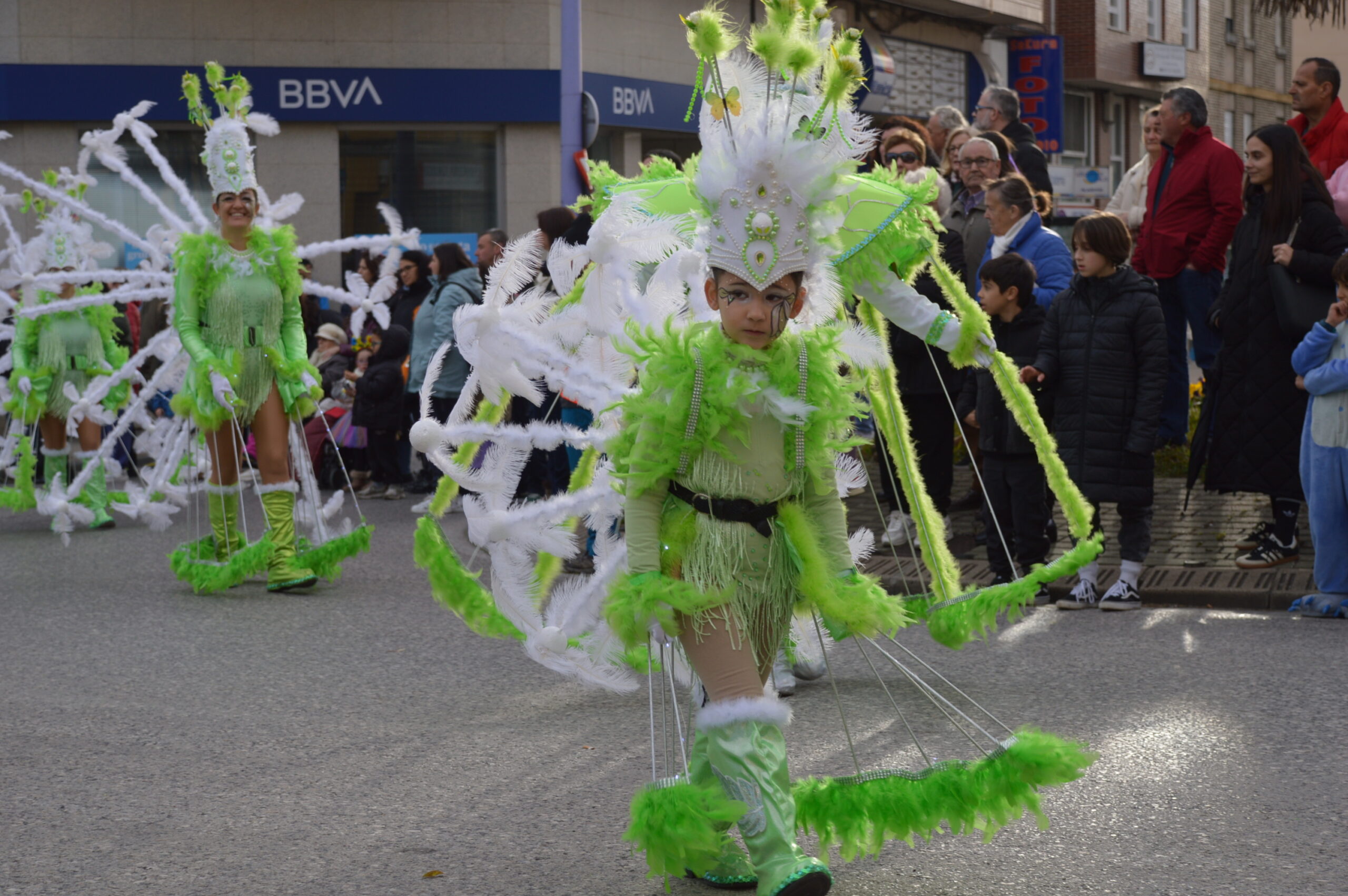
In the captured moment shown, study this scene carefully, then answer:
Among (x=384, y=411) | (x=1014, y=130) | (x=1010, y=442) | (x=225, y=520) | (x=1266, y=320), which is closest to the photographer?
(x=1010, y=442)

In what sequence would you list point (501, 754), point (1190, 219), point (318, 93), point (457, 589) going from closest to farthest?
point (457, 589) → point (501, 754) → point (1190, 219) → point (318, 93)

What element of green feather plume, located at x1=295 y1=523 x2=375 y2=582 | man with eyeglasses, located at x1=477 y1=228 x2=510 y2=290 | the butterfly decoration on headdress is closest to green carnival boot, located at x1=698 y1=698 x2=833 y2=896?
the butterfly decoration on headdress

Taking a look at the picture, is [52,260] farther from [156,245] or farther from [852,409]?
[852,409]

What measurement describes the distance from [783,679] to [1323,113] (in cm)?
602

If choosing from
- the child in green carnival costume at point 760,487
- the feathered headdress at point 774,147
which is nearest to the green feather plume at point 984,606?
the child in green carnival costume at point 760,487

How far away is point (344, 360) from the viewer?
50.2 ft

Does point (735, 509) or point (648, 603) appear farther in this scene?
point (735, 509)

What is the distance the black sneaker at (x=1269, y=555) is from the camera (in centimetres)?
872

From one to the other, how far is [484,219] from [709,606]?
63.5ft

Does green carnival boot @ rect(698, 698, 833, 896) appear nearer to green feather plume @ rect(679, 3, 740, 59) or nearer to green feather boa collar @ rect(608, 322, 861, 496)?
green feather boa collar @ rect(608, 322, 861, 496)

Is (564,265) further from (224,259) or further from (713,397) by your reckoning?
(224,259)

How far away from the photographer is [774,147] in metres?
3.94

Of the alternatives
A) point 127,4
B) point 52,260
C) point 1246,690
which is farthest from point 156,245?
point 127,4

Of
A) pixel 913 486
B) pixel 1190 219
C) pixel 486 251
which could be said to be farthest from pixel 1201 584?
pixel 486 251
